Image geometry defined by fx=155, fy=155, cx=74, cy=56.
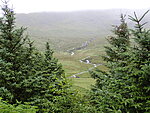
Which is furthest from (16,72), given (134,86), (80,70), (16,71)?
(80,70)

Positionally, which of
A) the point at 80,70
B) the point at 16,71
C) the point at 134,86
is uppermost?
the point at 134,86

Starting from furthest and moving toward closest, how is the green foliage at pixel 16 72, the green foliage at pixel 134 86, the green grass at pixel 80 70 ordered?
the green grass at pixel 80 70, the green foliage at pixel 16 72, the green foliage at pixel 134 86

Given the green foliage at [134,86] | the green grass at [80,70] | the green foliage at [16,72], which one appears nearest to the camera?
the green foliage at [134,86]

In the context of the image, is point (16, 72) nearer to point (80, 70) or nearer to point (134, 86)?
point (134, 86)

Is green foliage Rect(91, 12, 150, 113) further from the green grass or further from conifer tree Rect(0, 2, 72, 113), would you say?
conifer tree Rect(0, 2, 72, 113)

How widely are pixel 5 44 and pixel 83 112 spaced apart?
7.88 meters

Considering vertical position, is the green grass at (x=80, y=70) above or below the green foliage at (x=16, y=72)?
below

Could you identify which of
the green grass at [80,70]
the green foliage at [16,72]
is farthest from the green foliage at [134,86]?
the green foliage at [16,72]

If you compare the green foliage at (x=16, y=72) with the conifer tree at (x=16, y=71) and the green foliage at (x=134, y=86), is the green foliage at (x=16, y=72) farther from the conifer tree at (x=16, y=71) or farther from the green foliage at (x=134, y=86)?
the green foliage at (x=134, y=86)

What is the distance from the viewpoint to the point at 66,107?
835cm

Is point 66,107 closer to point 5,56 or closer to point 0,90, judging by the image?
point 0,90

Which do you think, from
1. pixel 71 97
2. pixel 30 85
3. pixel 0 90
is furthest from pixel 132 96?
pixel 0 90

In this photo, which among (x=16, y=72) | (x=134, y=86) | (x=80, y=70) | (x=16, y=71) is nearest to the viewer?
(x=134, y=86)

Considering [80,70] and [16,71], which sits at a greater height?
[16,71]
